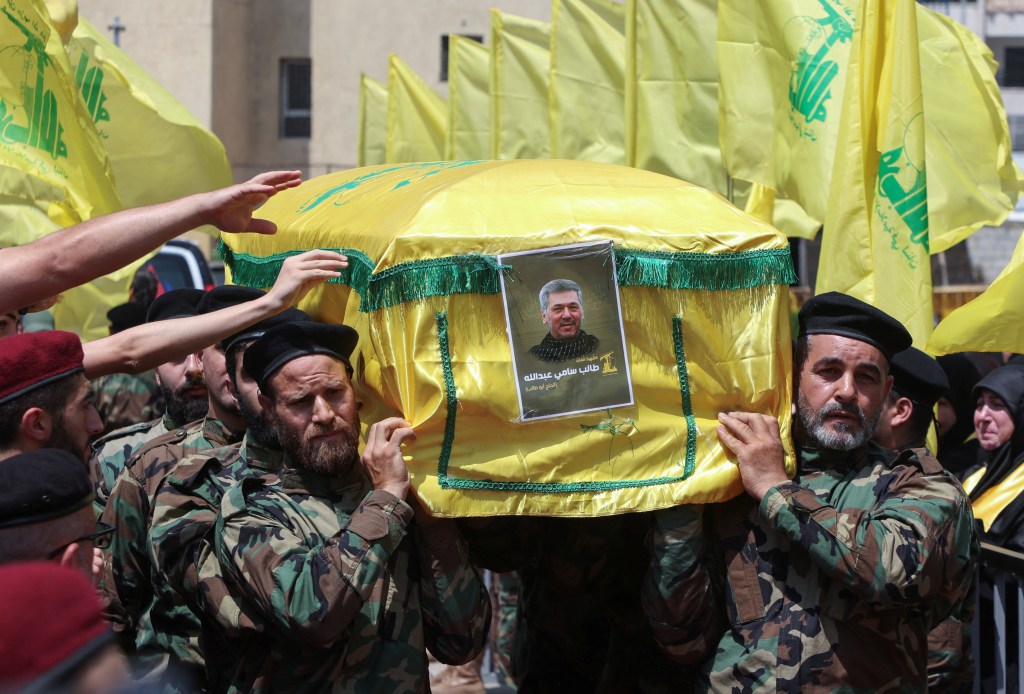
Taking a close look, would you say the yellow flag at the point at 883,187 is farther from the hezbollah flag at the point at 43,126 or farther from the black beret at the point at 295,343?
the hezbollah flag at the point at 43,126

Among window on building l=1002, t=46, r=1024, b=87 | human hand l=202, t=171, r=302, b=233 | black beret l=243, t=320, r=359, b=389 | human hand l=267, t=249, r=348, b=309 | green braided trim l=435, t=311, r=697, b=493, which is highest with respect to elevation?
window on building l=1002, t=46, r=1024, b=87

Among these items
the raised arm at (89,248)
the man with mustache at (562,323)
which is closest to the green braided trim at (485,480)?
the man with mustache at (562,323)

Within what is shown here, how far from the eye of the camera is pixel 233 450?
3.92 metres

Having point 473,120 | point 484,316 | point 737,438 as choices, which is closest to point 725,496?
point 737,438

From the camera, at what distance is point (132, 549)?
3918 mm

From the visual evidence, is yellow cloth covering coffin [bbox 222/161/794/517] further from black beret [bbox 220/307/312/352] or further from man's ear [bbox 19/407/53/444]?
man's ear [bbox 19/407/53/444]

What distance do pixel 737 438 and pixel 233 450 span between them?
5.03ft

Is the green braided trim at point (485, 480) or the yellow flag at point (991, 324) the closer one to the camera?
the green braided trim at point (485, 480)

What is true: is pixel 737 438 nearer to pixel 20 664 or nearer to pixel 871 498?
pixel 871 498

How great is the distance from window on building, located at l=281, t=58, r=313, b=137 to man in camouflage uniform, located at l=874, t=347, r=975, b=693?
22830mm

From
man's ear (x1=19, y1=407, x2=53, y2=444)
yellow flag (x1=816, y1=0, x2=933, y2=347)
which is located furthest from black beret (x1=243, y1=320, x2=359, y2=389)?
yellow flag (x1=816, y1=0, x2=933, y2=347)

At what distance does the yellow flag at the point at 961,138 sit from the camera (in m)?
6.36

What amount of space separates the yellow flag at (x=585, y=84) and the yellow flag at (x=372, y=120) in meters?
4.43

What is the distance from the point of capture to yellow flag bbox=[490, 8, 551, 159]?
10445 millimetres
